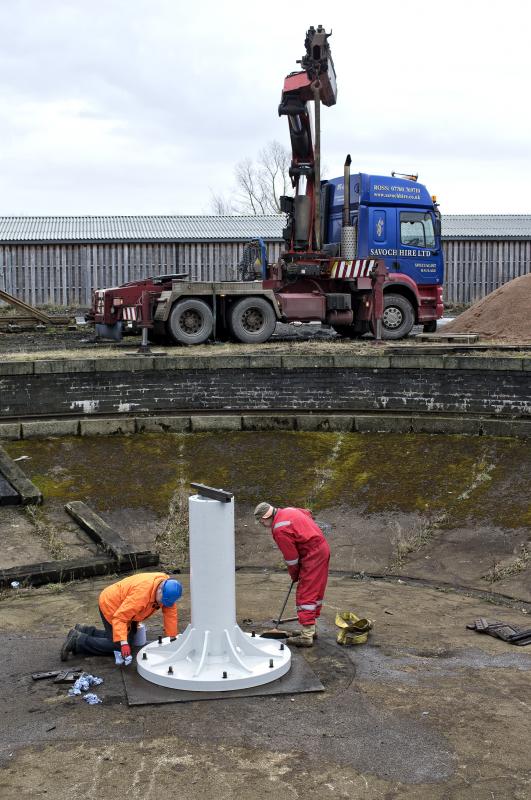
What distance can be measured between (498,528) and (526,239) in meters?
20.1

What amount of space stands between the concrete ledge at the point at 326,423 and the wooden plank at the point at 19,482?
13.8 feet

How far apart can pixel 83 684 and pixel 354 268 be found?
13.4m

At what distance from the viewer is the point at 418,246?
64.4 ft

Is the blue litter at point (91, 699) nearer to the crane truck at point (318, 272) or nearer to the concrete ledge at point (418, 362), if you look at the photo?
the concrete ledge at point (418, 362)

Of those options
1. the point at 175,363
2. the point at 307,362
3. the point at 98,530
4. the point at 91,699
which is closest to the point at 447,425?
the point at 307,362

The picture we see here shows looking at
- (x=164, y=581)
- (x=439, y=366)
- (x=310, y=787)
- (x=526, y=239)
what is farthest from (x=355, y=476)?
(x=526, y=239)

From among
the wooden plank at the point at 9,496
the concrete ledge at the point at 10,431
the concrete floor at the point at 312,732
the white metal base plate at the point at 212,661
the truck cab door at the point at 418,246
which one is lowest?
the concrete floor at the point at 312,732

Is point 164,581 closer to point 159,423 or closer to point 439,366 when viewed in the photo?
point 159,423

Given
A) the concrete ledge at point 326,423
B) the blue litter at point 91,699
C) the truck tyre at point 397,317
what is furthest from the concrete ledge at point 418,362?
the blue litter at point 91,699

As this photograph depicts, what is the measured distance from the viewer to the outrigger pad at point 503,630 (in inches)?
311

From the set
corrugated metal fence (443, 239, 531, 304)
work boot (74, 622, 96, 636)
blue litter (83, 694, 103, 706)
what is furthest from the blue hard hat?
corrugated metal fence (443, 239, 531, 304)

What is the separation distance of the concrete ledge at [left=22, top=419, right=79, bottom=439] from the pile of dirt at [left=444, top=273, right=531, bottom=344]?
9121 mm

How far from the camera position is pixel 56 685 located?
6.71 metres

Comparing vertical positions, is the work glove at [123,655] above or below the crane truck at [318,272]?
below
